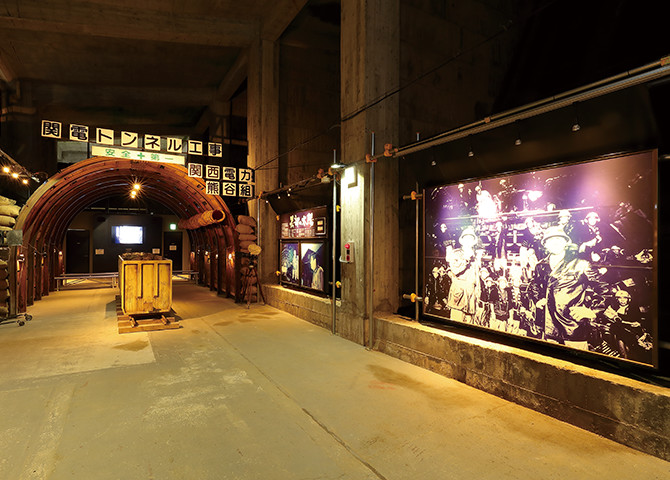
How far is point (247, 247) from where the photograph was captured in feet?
42.6

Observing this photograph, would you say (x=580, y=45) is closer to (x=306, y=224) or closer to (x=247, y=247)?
(x=306, y=224)

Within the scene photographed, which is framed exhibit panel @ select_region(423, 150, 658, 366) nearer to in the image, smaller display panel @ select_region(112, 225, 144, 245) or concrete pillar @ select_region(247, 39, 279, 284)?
concrete pillar @ select_region(247, 39, 279, 284)

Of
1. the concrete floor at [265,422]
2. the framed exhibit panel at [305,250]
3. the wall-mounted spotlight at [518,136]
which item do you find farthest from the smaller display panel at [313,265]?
the wall-mounted spotlight at [518,136]

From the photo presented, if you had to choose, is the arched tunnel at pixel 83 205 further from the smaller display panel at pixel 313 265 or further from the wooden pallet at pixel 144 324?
the smaller display panel at pixel 313 265

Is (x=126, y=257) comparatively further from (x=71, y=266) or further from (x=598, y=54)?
(x=71, y=266)

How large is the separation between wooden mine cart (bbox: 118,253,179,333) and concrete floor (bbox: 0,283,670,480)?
2123mm

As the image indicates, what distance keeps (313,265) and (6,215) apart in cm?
902

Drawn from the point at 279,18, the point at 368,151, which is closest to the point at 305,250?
the point at 368,151

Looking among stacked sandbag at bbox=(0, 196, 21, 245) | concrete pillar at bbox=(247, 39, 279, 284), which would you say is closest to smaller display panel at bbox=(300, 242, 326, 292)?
concrete pillar at bbox=(247, 39, 279, 284)

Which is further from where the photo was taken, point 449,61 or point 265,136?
point 265,136

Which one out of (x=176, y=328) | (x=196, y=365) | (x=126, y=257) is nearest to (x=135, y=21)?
(x=126, y=257)

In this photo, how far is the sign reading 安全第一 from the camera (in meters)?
10.4

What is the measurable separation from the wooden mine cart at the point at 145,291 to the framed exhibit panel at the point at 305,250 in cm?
376

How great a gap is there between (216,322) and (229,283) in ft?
16.2
